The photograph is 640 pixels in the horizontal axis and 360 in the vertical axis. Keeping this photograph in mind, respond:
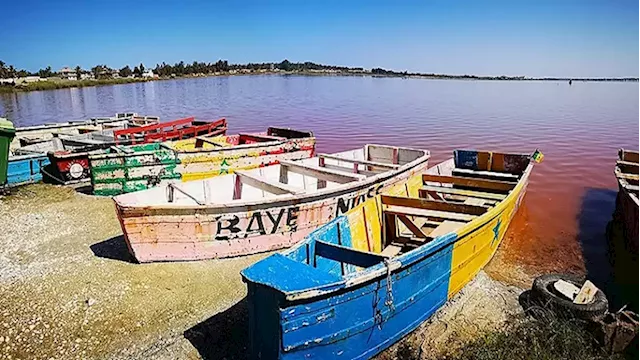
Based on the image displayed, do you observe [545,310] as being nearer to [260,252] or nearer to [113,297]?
[260,252]

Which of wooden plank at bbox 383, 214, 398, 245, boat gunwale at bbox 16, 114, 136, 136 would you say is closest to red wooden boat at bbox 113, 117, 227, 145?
boat gunwale at bbox 16, 114, 136, 136

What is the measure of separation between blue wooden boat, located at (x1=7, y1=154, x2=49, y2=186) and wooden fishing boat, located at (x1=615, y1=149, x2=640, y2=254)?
593 inches

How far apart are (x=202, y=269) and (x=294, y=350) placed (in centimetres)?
346

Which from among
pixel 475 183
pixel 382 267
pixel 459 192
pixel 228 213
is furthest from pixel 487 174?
pixel 382 267

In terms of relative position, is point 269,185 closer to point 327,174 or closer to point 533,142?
point 327,174

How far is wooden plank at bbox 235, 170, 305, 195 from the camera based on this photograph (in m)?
7.79

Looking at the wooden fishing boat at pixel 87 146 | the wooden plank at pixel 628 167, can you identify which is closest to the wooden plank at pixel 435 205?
the wooden plank at pixel 628 167

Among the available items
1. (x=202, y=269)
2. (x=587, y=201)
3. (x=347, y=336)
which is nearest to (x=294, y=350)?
(x=347, y=336)

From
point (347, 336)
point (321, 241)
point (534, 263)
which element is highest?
point (321, 241)

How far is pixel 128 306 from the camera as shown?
20.1ft

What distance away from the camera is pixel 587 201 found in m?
11.9

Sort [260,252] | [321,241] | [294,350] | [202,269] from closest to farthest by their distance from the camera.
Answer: [294,350]
[321,241]
[202,269]
[260,252]

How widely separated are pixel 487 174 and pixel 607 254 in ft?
9.98

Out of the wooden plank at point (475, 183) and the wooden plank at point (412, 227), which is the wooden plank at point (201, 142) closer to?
the wooden plank at point (475, 183)
